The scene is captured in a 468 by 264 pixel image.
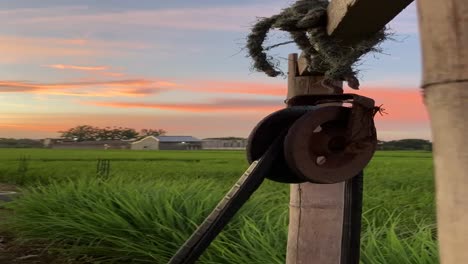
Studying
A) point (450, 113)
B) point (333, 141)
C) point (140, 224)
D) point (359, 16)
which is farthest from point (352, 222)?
point (140, 224)

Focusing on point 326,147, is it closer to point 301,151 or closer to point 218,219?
point 301,151

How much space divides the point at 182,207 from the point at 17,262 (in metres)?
1.50

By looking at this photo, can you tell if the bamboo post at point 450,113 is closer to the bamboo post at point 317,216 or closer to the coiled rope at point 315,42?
the coiled rope at point 315,42

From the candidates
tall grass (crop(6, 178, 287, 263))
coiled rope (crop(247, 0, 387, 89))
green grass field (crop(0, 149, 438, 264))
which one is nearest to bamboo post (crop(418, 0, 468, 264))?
coiled rope (crop(247, 0, 387, 89))

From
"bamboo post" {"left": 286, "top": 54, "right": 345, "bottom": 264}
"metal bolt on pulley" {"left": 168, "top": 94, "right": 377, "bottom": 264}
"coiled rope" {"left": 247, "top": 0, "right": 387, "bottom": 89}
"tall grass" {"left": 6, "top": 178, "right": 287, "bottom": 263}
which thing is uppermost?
"coiled rope" {"left": 247, "top": 0, "right": 387, "bottom": 89}

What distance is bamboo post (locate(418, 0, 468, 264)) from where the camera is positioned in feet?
2.52

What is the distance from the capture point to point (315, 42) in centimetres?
213

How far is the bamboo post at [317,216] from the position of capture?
8.32 ft

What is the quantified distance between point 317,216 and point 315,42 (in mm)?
794

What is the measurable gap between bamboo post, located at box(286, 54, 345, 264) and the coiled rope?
0.52 ft

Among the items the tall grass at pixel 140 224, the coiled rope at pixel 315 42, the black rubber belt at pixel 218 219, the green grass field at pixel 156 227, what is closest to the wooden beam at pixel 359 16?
the coiled rope at pixel 315 42

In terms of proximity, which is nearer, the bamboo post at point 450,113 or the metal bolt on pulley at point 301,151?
the bamboo post at point 450,113

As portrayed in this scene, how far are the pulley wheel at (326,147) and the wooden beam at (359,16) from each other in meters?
0.32

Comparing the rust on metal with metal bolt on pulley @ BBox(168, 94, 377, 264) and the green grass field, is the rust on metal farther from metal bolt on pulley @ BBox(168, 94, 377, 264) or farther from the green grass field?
the green grass field
